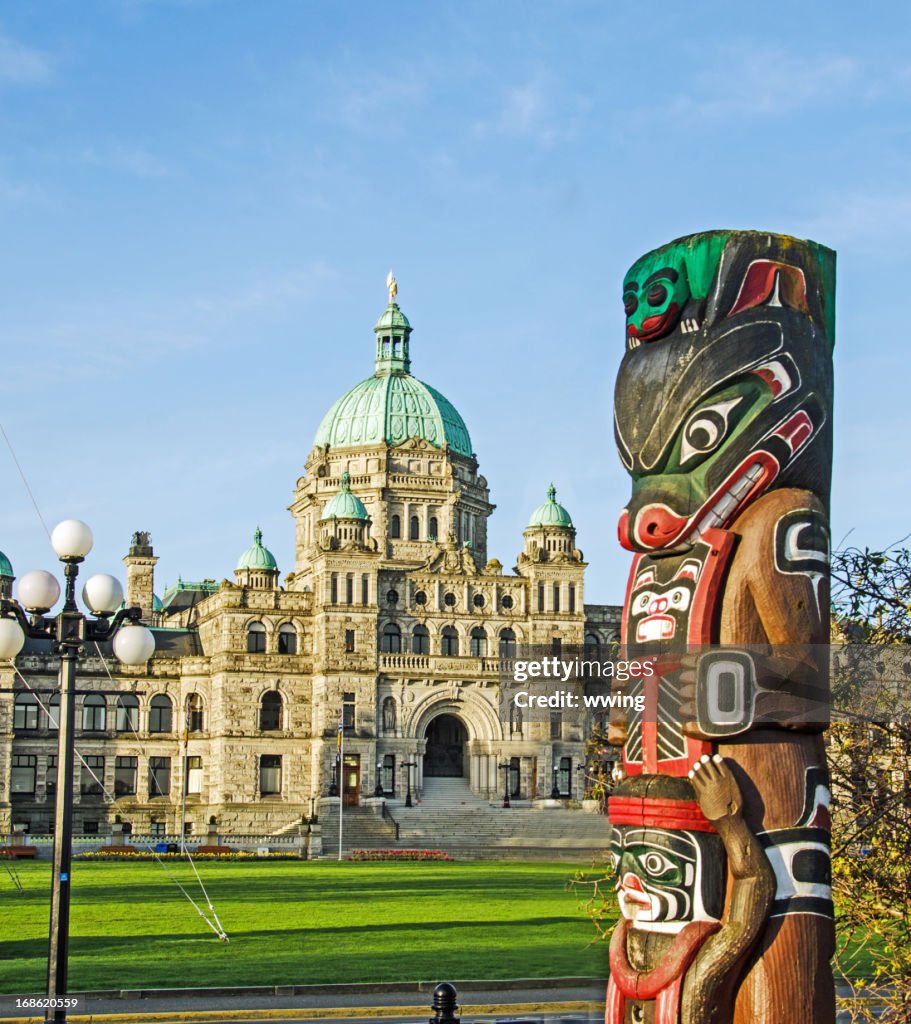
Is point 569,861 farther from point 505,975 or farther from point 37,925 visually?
point 505,975

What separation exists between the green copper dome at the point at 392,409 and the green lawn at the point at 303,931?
4228 cm

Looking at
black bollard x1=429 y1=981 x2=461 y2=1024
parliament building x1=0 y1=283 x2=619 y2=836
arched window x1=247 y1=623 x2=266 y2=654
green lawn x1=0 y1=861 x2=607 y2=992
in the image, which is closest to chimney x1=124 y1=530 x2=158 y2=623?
parliament building x1=0 y1=283 x2=619 y2=836

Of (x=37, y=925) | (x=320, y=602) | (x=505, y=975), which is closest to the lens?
(x=505, y=975)

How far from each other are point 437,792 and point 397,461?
59.2 ft

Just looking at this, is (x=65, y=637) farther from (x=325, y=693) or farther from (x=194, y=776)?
(x=194, y=776)

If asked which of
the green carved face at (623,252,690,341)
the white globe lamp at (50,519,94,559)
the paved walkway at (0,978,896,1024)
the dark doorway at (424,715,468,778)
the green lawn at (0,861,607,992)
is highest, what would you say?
the green carved face at (623,252,690,341)

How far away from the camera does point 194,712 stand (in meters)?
80.5

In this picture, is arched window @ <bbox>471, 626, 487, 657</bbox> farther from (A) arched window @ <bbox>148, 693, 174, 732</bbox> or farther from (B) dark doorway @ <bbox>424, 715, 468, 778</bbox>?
(A) arched window @ <bbox>148, 693, 174, 732</bbox>

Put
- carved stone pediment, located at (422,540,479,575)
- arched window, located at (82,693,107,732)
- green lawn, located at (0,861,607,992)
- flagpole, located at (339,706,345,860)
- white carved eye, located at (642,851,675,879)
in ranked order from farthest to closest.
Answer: carved stone pediment, located at (422,540,479,575) → arched window, located at (82,693,107,732) → flagpole, located at (339,706,345,860) → green lawn, located at (0,861,607,992) → white carved eye, located at (642,851,675,879)

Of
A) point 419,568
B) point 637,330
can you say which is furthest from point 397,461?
point 637,330

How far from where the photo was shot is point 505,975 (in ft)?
78.5

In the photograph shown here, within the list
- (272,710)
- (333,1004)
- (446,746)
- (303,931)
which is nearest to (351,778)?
(272,710)

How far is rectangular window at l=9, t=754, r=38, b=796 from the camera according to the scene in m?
77.9

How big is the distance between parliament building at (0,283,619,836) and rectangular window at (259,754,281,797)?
0.07 metres
